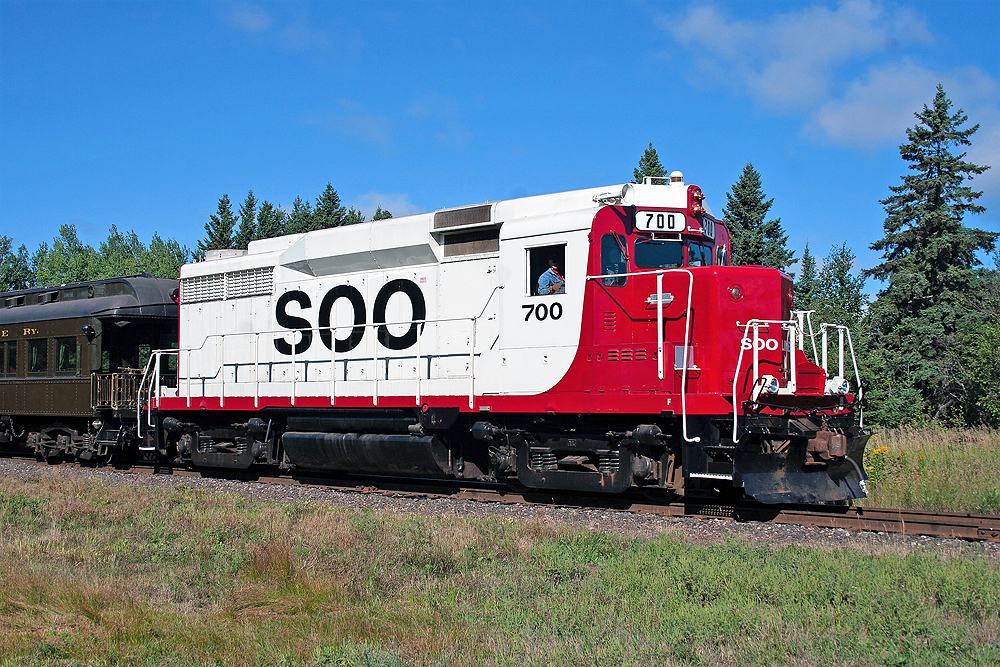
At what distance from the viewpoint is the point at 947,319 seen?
99.8ft

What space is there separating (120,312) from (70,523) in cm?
734

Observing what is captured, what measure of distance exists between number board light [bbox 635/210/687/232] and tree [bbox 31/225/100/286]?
273ft

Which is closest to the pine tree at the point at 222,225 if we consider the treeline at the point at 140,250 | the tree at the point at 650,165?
the treeline at the point at 140,250

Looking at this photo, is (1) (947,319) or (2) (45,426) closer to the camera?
(2) (45,426)

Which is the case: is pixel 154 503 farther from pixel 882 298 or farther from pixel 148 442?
pixel 882 298

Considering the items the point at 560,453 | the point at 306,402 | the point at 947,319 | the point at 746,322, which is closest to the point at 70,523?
the point at 306,402

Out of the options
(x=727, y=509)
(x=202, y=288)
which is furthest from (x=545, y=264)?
(x=202, y=288)

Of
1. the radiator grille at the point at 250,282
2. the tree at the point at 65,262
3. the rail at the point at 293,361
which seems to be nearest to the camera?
the rail at the point at 293,361

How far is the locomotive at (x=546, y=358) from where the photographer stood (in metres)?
9.68

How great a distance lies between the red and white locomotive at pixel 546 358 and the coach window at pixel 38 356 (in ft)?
16.5

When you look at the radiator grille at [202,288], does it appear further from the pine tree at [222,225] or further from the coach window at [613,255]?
the pine tree at [222,225]

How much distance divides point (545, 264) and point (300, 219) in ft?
179

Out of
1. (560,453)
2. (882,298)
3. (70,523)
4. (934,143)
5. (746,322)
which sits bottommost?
(70,523)

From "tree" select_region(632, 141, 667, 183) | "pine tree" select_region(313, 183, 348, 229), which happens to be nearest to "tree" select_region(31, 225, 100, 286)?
"pine tree" select_region(313, 183, 348, 229)
